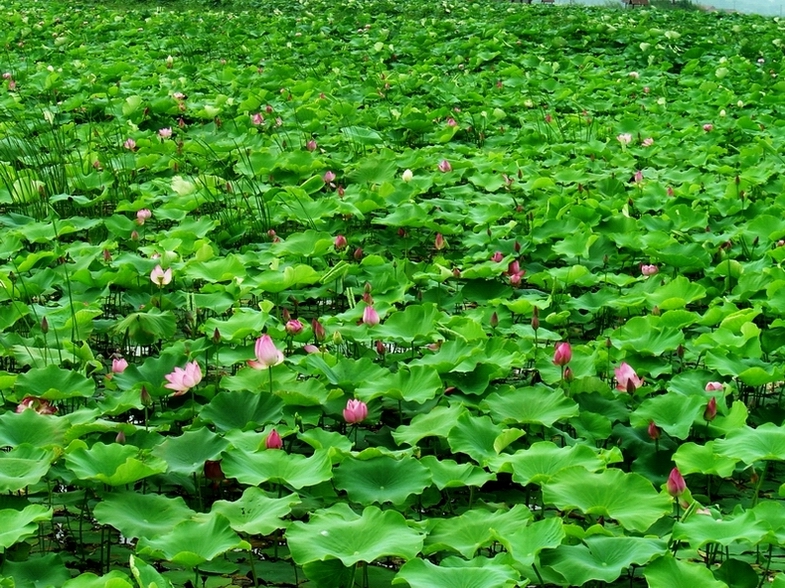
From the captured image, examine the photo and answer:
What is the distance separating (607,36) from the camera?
8.76m

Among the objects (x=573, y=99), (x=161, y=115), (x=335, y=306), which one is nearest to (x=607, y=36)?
(x=573, y=99)

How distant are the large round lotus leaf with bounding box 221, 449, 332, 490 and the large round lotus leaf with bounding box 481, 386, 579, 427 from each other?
456 mm

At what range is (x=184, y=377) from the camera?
2008 millimetres

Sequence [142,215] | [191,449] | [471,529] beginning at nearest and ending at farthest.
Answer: [471,529]
[191,449]
[142,215]

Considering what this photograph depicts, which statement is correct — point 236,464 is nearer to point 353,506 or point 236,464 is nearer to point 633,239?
point 353,506

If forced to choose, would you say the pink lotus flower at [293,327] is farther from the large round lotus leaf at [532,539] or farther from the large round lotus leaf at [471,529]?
the large round lotus leaf at [532,539]

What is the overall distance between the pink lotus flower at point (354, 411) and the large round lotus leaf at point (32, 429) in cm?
57

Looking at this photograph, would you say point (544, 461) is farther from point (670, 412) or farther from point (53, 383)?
point (53, 383)

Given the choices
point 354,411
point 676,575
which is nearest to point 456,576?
point 676,575

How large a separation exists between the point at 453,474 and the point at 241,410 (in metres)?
0.52

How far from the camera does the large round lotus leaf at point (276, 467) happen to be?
5.52 ft

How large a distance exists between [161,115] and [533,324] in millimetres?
3551

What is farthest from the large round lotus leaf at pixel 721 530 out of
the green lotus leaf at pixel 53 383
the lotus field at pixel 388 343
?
the green lotus leaf at pixel 53 383

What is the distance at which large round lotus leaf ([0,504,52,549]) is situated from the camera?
4.82 ft
